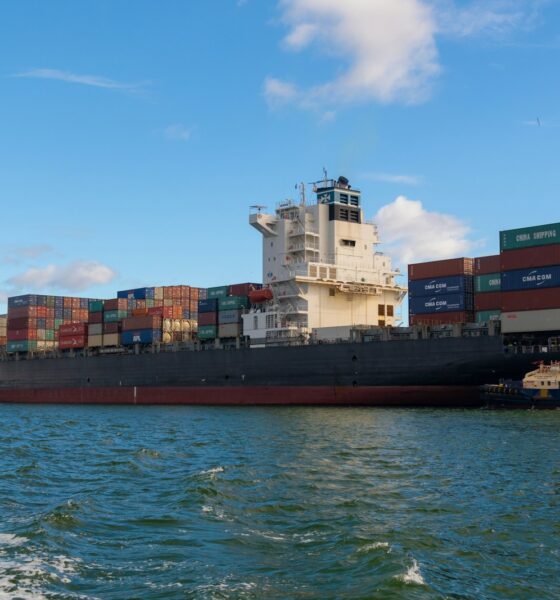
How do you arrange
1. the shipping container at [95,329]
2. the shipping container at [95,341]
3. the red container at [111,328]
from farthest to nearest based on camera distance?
the shipping container at [95,329], the shipping container at [95,341], the red container at [111,328]

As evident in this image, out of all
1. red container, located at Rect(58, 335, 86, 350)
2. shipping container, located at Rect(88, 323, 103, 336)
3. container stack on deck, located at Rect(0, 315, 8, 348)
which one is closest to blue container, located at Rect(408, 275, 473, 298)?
shipping container, located at Rect(88, 323, 103, 336)

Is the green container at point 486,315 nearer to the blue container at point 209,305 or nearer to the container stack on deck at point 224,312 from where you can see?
the container stack on deck at point 224,312

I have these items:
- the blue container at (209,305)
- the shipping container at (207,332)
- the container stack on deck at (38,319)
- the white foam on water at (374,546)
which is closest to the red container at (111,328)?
the container stack on deck at (38,319)

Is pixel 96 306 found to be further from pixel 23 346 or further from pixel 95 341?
pixel 23 346

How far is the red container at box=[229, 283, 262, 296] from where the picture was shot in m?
54.4

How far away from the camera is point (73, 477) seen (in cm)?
1923

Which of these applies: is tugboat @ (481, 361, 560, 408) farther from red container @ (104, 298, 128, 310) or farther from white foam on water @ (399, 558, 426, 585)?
red container @ (104, 298, 128, 310)

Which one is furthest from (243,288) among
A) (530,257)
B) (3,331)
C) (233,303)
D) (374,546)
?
(374,546)

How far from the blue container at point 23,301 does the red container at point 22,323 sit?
4.49ft

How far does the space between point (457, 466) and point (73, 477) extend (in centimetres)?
1054

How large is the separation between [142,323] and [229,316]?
389 inches

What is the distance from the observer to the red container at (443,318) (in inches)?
1687

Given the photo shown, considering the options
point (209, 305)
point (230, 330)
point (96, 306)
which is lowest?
point (230, 330)

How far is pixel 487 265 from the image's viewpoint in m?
41.7
